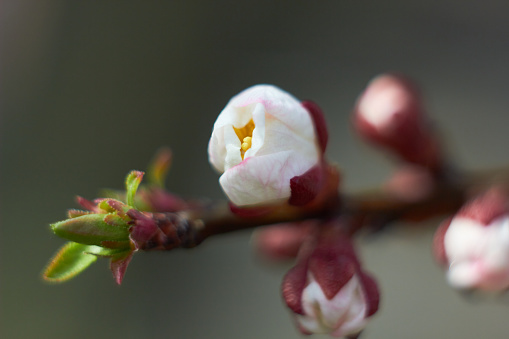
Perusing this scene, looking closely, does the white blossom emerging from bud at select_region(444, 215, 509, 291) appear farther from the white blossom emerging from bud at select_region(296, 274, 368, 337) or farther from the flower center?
the flower center

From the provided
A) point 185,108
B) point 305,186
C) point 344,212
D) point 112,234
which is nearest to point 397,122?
point 344,212

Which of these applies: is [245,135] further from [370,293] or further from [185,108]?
[185,108]

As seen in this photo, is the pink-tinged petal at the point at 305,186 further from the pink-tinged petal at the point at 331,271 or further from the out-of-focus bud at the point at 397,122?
the out-of-focus bud at the point at 397,122

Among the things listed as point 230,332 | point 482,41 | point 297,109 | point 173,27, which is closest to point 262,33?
point 173,27

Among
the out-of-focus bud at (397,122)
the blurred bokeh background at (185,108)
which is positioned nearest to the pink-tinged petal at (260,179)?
the out-of-focus bud at (397,122)

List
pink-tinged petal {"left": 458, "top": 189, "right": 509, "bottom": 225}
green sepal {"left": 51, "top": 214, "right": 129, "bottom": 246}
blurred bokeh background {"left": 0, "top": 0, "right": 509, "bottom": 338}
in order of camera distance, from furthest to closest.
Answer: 1. blurred bokeh background {"left": 0, "top": 0, "right": 509, "bottom": 338}
2. pink-tinged petal {"left": 458, "top": 189, "right": 509, "bottom": 225}
3. green sepal {"left": 51, "top": 214, "right": 129, "bottom": 246}

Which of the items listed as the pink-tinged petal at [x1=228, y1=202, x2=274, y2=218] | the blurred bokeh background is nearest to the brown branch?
the pink-tinged petal at [x1=228, y1=202, x2=274, y2=218]

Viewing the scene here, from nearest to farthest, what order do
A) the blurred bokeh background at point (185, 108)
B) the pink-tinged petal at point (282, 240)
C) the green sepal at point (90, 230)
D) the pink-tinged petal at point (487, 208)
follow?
the green sepal at point (90, 230) < the pink-tinged petal at point (487, 208) < the pink-tinged petal at point (282, 240) < the blurred bokeh background at point (185, 108)
